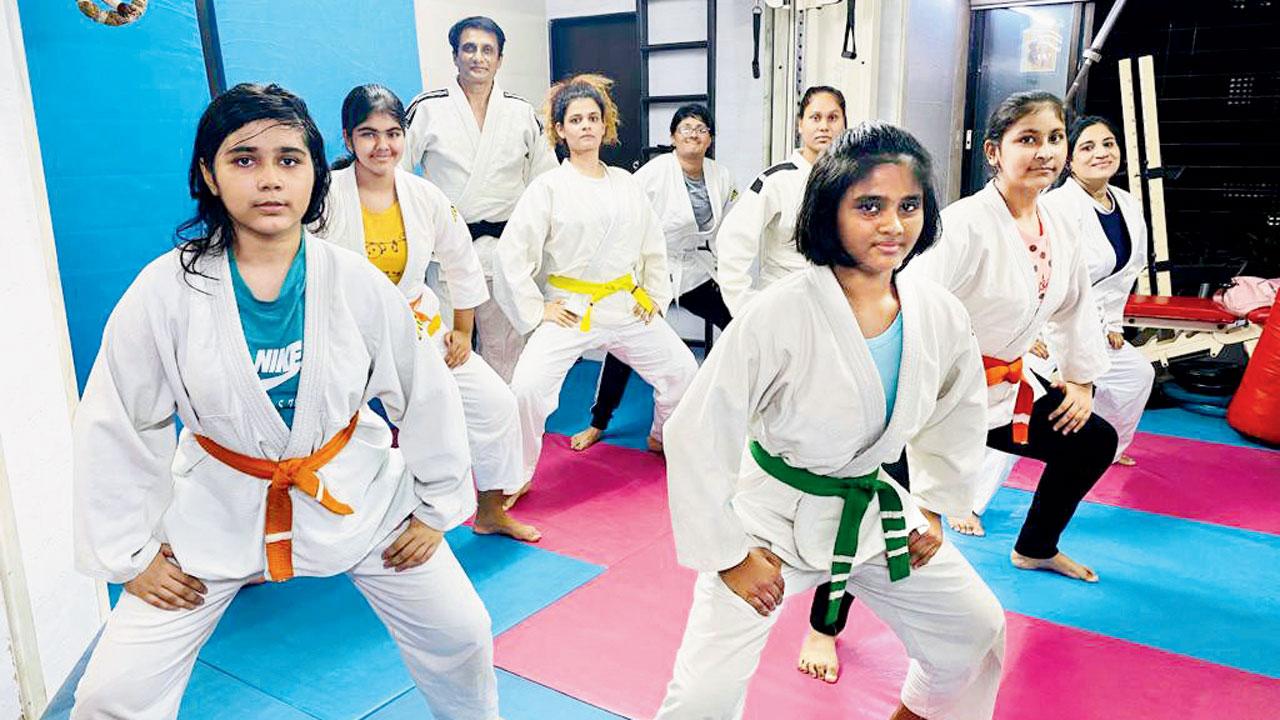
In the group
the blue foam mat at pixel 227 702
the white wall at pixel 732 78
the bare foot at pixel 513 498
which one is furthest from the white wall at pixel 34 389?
the white wall at pixel 732 78

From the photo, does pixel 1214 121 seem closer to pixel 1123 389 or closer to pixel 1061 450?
pixel 1123 389

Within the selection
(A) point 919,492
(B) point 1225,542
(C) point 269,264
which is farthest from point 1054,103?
(C) point 269,264

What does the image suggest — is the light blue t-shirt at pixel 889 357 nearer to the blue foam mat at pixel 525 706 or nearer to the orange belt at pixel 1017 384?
the orange belt at pixel 1017 384

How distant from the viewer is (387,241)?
299 cm

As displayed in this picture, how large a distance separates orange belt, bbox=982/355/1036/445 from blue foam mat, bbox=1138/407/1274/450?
95.1 inches

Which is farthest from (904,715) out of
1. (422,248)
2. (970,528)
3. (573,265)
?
(573,265)

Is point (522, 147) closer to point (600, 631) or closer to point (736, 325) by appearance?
point (600, 631)

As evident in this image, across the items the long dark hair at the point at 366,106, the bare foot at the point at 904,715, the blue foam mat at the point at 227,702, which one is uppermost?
the long dark hair at the point at 366,106

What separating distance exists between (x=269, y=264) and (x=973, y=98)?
5.89m

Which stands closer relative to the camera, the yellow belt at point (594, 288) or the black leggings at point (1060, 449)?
the black leggings at point (1060, 449)

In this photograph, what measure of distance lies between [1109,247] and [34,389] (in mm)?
3888

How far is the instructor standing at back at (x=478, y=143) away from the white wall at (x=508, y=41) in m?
0.75

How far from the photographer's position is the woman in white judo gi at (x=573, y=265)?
12.1 feet

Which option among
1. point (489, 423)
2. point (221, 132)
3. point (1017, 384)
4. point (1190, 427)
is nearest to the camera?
point (221, 132)
